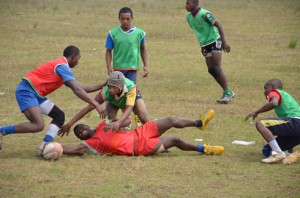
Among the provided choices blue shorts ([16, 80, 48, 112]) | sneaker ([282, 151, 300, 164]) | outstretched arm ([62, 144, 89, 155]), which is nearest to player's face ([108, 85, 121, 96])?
outstretched arm ([62, 144, 89, 155])

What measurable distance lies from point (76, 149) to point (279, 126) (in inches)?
92.5

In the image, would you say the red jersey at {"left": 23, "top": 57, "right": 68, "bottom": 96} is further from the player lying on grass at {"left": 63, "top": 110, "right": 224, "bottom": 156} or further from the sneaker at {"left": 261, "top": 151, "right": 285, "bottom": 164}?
the sneaker at {"left": 261, "top": 151, "right": 285, "bottom": 164}

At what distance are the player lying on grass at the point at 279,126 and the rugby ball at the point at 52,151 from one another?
7.25ft

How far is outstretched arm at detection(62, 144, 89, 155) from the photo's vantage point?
8.53 m

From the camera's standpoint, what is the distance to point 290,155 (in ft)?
27.8

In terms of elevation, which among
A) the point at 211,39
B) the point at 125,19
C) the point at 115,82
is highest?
the point at 125,19

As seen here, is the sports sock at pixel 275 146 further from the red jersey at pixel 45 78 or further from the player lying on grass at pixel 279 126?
the red jersey at pixel 45 78

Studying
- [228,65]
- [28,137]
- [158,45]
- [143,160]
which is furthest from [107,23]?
[143,160]

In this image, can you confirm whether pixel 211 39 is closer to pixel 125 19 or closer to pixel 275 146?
pixel 125 19

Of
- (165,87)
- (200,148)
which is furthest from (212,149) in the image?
(165,87)

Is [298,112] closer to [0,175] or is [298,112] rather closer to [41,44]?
[0,175]

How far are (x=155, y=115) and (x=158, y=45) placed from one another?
797 cm

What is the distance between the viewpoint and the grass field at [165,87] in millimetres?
7516

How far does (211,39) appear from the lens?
1276 cm
